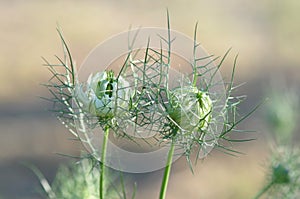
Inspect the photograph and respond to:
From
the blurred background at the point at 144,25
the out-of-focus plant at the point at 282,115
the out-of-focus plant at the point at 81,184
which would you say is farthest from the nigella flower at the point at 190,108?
the blurred background at the point at 144,25

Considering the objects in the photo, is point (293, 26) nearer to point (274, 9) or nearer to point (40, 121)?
point (274, 9)

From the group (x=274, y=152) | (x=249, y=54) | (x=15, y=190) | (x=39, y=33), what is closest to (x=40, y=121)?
(x=15, y=190)

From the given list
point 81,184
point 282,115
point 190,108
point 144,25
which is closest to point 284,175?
point 81,184

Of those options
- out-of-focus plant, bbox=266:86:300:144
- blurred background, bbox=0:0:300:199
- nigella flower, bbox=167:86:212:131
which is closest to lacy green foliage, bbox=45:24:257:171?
nigella flower, bbox=167:86:212:131

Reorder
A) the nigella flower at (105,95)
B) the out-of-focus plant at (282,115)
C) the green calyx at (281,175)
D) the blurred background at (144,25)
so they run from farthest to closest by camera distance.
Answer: the blurred background at (144,25) → the out-of-focus plant at (282,115) → the green calyx at (281,175) → the nigella flower at (105,95)

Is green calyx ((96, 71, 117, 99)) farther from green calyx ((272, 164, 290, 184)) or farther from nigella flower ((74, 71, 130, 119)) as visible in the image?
green calyx ((272, 164, 290, 184))

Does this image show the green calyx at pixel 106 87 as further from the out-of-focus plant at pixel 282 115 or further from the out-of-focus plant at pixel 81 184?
the out-of-focus plant at pixel 282 115

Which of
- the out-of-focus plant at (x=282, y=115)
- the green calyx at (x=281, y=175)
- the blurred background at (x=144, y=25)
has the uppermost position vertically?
the green calyx at (x=281, y=175)

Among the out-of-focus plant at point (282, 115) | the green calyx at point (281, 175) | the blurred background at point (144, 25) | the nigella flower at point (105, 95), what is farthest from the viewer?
the blurred background at point (144, 25)
